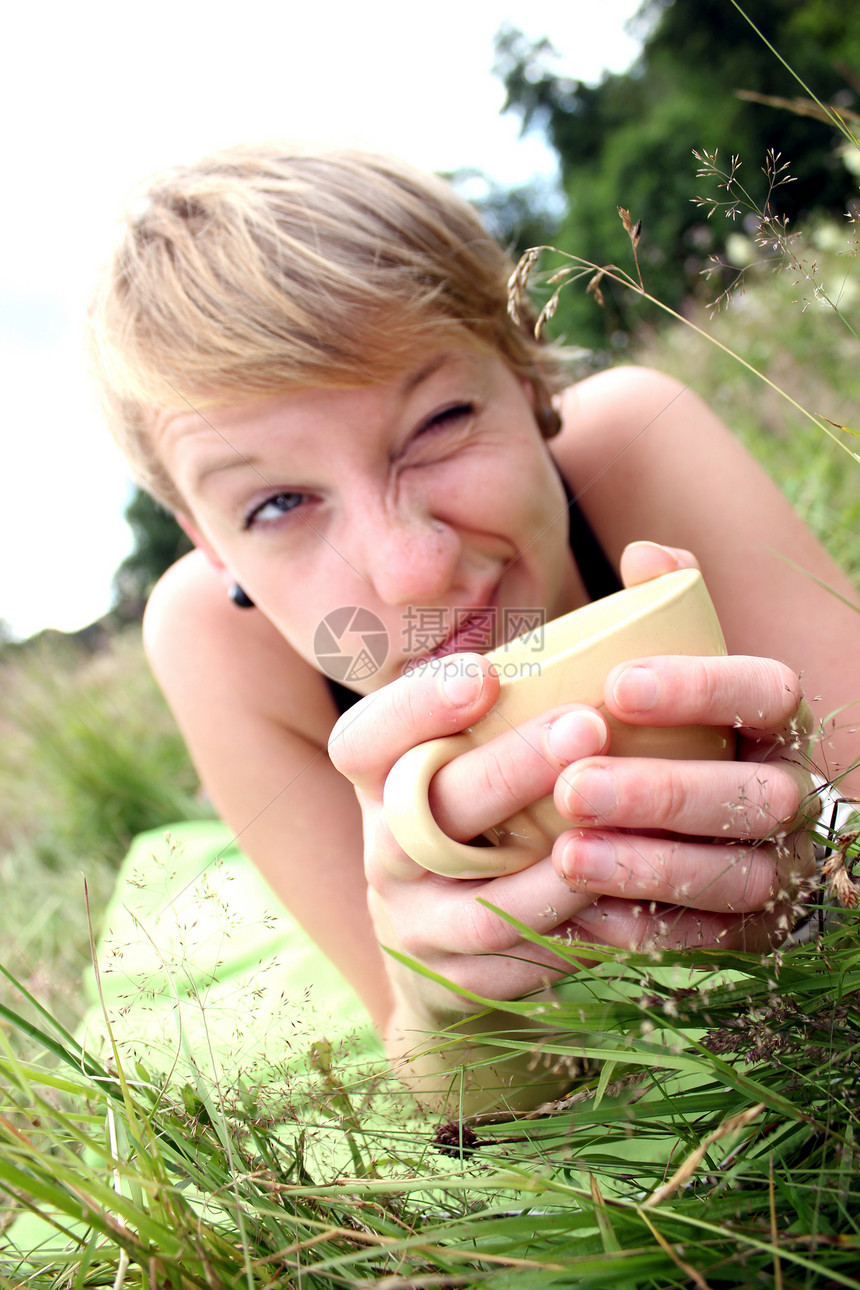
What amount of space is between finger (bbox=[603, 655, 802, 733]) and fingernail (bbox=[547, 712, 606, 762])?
3 centimetres

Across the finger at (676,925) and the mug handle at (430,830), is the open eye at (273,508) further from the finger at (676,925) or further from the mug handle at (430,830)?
the finger at (676,925)

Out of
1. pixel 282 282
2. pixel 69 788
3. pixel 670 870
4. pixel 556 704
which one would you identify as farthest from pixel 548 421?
pixel 69 788

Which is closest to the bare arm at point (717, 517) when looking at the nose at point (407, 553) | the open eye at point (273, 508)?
the nose at point (407, 553)

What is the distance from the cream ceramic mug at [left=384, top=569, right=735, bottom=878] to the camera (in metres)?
0.79

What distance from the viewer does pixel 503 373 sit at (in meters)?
1.61

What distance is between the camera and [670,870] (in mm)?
769

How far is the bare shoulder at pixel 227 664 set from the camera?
2.25 metres

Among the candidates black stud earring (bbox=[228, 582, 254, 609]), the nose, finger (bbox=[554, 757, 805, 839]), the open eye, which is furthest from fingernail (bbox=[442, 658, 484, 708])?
black stud earring (bbox=[228, 582, 254, 609])

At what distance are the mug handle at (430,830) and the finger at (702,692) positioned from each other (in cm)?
19

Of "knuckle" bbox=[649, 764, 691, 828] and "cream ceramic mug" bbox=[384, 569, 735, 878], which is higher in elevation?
"cream ceramic mug" bbox=[384, 569, 735, 878]

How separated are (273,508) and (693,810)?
988mm

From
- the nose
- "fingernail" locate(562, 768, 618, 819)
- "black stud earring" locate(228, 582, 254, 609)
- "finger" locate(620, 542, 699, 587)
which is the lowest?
"fingernail" locate(562, 768, 618, 819)

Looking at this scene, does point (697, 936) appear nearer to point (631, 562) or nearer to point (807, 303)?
point (631, 562)

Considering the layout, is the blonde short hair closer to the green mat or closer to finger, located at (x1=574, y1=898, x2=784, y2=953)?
the green mat
